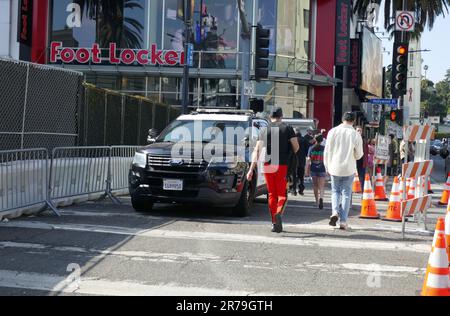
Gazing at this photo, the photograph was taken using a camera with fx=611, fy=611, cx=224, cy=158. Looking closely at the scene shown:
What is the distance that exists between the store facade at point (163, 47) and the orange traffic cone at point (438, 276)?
26.9 metres

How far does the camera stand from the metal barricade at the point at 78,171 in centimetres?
1127

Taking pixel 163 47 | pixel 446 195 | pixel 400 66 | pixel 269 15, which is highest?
pixel 269 15

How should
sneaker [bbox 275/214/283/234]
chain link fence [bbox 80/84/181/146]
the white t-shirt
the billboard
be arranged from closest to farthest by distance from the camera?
sneaker [bbox 275/214/283/234] < the white t-shirt < chain link fence [bbox 80/84/181/146] < the billboard

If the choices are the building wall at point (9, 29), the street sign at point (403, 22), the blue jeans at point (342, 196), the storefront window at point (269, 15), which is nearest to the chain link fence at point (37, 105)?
the blue jeans at point (342, 196)

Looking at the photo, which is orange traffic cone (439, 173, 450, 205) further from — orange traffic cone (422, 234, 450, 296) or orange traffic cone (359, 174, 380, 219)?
orange traffic cone (422, 234, 450, 296)

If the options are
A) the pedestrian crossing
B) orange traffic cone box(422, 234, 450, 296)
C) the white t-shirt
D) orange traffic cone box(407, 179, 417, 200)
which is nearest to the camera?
orange traffic cone box(422, 234, 450, 296)

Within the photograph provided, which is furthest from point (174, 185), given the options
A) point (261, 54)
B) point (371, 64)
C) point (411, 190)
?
point (371, 64)

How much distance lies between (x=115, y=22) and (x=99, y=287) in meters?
29.3

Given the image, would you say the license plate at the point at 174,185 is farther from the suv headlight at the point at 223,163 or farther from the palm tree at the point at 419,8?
the palm tree at the point at 419,8

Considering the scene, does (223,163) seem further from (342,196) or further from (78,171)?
(78,171)

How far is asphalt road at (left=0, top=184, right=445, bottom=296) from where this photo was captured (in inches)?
239

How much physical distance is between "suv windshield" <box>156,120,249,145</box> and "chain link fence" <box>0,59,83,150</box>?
9.69 ft

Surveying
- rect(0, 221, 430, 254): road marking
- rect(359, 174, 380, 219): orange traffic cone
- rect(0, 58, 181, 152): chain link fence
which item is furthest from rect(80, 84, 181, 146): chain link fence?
rect(359, 174, 380, 219): orange traffic cone

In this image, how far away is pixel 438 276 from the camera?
5.35 metres
